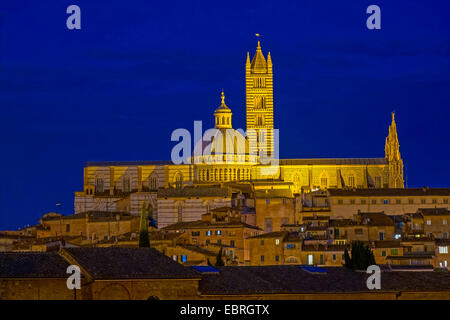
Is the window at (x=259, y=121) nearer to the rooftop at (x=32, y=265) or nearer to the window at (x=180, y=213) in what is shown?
the window at (x=180, y=213)

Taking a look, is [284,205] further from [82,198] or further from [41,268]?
[41,268]

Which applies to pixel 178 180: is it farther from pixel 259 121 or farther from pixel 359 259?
pixel 359 259

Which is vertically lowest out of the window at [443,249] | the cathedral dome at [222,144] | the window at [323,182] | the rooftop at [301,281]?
the rooftop at [301,281]

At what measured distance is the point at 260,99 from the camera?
103938mm

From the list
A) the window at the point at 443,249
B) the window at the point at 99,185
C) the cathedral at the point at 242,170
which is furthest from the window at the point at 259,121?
the window at the point at 443,249

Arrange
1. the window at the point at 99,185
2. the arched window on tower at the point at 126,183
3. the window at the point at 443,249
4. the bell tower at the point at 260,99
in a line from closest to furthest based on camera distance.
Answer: the window at the point at 443,249 → the window at the point at 99,185 → the arched window on tower at the point at 126,183 → the bell tower at the point at 260,99

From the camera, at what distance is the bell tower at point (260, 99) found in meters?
102

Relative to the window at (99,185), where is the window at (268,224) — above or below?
below

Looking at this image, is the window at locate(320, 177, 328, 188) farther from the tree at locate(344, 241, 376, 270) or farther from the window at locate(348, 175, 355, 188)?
the tree at locate(344, 241, 376, 270)

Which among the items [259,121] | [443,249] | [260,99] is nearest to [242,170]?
[259,121]

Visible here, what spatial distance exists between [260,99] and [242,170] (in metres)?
12.9
